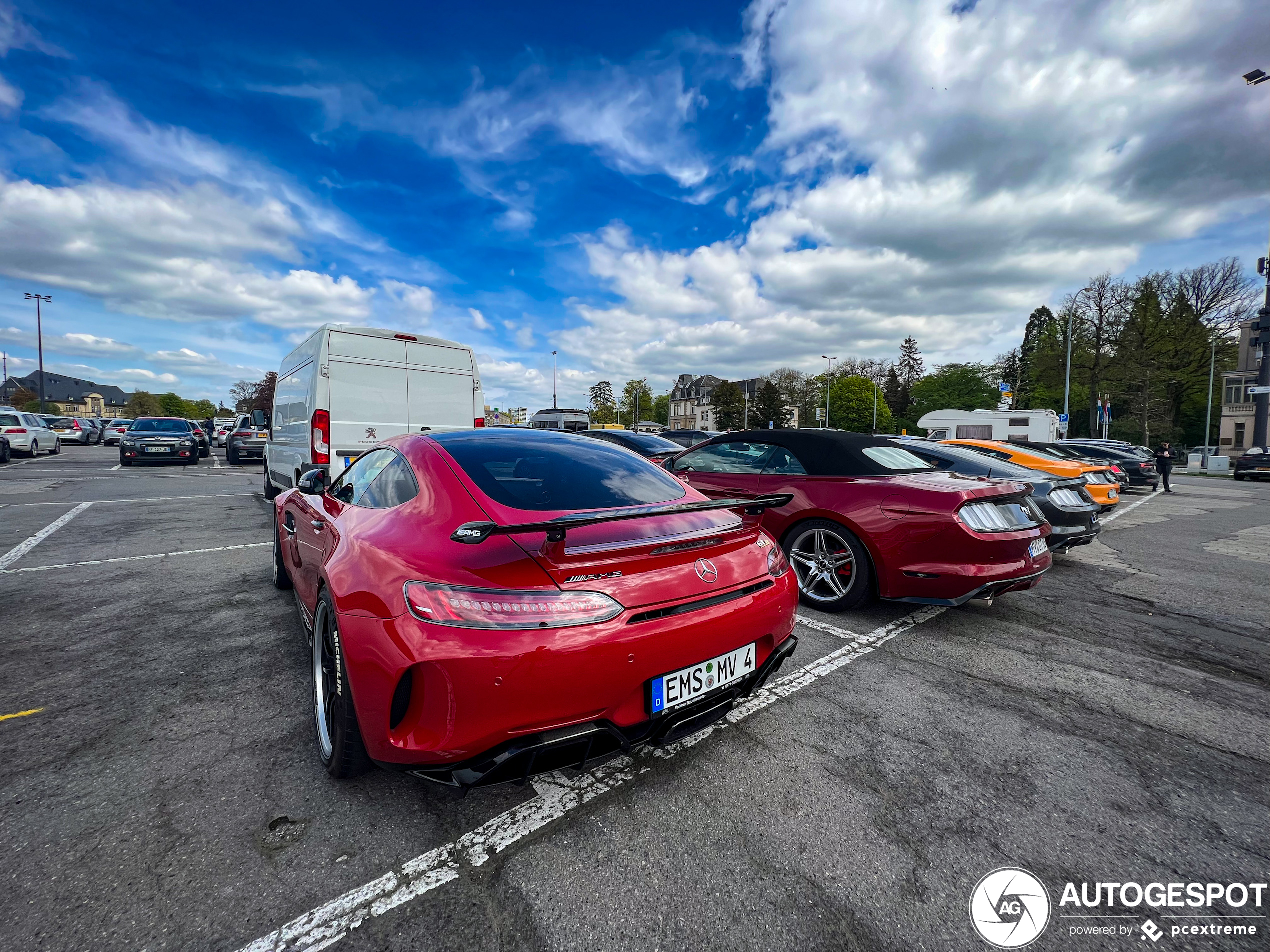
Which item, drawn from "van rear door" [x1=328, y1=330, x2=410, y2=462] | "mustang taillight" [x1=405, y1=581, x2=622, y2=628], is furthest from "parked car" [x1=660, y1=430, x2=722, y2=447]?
"mustang taillight" [x1=405, y1=581, x2=622, y2=628]

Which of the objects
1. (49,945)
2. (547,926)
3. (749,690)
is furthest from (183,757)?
(749,690)

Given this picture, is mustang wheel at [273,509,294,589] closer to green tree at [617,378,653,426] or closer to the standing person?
the standing person

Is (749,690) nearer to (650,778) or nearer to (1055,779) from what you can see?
(650,778)

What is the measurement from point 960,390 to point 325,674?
80186 millimetres

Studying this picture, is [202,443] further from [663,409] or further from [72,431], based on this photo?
[663,409]

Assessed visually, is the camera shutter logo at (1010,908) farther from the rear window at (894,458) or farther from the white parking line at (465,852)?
the rear window at (894,458)

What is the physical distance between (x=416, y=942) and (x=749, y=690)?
138cm

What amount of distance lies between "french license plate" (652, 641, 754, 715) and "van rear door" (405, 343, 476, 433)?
6.24 m

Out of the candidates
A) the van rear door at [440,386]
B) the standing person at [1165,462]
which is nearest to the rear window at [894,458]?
the van rear door at [440,386]

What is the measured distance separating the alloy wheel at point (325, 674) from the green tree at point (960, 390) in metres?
72.3

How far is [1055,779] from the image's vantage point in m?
2.29

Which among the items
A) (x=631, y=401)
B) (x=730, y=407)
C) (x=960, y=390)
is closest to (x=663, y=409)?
(x=631, y=401)

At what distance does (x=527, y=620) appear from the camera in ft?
5.65

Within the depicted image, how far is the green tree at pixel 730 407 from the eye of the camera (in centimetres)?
8281
